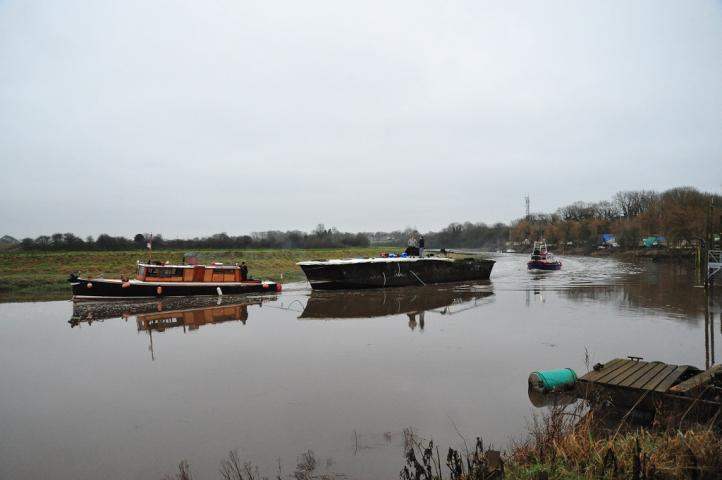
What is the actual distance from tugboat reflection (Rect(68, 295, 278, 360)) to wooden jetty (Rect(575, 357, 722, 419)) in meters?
11.2

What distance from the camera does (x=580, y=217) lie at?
4353 inches

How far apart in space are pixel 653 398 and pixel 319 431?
458cm

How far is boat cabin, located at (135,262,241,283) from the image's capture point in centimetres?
2177

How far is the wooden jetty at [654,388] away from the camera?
18.7 feet

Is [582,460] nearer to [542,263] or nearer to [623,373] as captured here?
[623,373]

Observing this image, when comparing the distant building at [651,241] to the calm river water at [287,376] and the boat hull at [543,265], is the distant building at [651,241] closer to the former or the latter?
the boat hull at [543,265]

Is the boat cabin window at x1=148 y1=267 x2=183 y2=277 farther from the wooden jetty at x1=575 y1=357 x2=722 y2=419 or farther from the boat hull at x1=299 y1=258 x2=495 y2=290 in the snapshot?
the wooden jetty at x1=575 y1=357 x2=722 y2=419

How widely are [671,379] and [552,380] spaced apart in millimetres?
1648

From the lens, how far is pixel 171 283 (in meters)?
21.9

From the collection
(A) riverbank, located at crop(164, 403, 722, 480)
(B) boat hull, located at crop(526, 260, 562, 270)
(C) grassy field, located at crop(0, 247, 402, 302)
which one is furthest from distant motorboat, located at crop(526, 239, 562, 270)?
(A) riverbank, located at crop(164, 403, 722, 480)

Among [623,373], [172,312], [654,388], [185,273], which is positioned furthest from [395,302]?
[654,388]

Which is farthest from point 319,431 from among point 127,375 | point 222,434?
point 127,375

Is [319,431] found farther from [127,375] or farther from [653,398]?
[127,375]

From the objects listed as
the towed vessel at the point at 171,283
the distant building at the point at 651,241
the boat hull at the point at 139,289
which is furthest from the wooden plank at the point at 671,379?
the distant building at the point at 651,241
